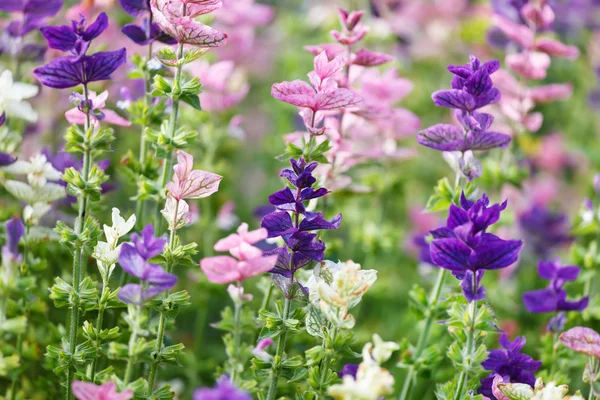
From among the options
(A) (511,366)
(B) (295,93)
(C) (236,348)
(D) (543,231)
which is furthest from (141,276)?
(D) (543,231)

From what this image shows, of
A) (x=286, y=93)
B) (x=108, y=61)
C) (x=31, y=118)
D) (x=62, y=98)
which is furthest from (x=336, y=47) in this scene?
(x=62, y=98)

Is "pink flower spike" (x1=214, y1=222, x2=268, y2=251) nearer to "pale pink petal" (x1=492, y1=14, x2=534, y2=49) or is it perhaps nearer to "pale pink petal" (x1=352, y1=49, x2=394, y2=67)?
"pale pink petal" (x1=352, y1=49, x2=394, y2=67)

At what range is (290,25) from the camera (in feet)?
6.92

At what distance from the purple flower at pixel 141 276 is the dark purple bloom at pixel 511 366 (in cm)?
48

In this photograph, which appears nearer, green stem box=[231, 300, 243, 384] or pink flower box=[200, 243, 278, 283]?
pink flower box=[200, 243, 278, 283]

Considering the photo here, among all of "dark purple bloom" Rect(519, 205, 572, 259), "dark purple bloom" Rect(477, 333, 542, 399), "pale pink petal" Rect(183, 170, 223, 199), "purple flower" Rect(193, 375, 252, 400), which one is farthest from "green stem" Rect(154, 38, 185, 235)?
"dark purple bloom" Rect(519, 205, 572, 259)

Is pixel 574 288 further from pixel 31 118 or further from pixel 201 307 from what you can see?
pixel 31 118

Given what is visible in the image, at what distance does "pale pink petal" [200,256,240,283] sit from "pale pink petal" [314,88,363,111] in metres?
0.26

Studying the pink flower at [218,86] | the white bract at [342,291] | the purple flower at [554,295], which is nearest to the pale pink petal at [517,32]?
the purple flower at [554,295]

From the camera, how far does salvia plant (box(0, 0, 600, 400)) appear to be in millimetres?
887

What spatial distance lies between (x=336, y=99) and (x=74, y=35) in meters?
0.37

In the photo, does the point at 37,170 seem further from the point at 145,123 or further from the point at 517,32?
the point at 517,32

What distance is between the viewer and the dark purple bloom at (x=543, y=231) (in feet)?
5.40

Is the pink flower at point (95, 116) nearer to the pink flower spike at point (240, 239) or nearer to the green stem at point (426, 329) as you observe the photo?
the pink flower spike at point (240, 239)
